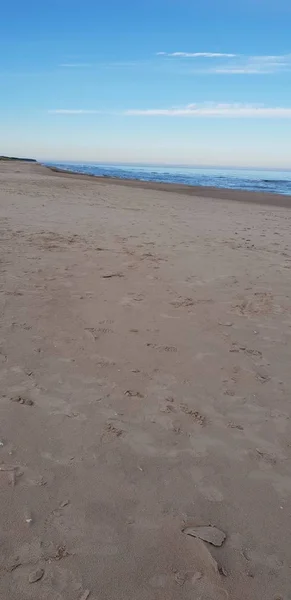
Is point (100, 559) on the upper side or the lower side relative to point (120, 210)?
lower

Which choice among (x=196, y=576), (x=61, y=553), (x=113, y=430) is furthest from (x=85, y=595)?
(x=113, y=430)

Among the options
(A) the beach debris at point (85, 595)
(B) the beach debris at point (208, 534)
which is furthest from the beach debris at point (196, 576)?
(A) the beach debris at point (85, 595)

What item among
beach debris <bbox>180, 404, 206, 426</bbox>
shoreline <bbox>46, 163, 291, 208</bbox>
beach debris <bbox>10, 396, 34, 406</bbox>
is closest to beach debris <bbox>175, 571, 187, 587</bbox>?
beach debris <bbox>180, 404, 206, 426</bbox>

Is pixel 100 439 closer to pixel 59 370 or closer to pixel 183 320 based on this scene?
pixel 59 370

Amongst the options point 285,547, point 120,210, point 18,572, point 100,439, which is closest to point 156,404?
point 100,439

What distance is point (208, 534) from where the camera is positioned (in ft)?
7.29

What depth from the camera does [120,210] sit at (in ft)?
47.8

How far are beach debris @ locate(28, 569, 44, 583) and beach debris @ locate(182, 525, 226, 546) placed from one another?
0.74 m

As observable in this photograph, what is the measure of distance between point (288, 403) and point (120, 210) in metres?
11.9

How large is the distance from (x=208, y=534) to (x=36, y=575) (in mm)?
877

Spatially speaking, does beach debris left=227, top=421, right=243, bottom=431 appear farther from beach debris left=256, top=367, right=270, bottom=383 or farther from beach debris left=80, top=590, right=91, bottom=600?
beach debris left=80, top=590, right=91, bottom=600

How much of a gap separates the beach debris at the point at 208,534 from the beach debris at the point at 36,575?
2.43 feet

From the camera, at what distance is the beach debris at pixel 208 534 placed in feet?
7.18

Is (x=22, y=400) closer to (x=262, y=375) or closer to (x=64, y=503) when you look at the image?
(x=64, y=503)
